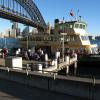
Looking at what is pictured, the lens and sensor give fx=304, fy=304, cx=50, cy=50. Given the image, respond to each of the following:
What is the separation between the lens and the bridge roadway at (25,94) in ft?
47.4

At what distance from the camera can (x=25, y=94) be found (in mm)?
15258

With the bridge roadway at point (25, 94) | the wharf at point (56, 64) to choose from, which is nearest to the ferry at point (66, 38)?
the wharf at point (56, 64)

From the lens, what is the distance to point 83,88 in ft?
46.8

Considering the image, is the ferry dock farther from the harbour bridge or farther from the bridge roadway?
the harbour bridge

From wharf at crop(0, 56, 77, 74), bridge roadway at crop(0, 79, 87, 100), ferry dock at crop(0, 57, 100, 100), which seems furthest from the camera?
wharf at crop(0, 56, 77, 74)

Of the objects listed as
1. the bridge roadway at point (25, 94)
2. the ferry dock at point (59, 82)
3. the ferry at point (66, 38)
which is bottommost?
the bridge roadway at point (25, 94)

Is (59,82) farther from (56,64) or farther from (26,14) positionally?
(26,14)

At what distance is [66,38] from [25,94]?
27553 millimetres

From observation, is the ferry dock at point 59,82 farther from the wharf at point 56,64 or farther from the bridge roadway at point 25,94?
the wharf at point 56,64

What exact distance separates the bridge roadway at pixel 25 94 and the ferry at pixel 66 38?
22.8 m

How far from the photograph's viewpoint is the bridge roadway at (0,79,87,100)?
47.4ft

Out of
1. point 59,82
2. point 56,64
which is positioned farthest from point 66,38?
point 59,82

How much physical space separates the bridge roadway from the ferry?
74.7ft

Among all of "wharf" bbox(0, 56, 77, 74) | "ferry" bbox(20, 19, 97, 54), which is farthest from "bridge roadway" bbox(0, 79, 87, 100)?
"ferry" bbox(20, 19, 97, 54)
